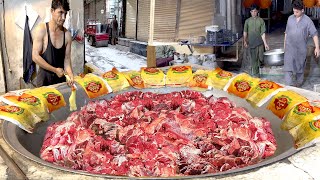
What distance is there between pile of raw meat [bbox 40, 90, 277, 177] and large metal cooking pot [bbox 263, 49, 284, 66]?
245 inches

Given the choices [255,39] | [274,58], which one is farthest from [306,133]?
[274,58]

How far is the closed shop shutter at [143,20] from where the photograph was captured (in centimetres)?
1813

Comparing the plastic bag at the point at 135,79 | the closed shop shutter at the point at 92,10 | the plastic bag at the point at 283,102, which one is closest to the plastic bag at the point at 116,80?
the plastic bag at the point at 135,79

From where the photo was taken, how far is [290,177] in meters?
2.52

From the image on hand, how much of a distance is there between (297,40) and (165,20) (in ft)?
21.0

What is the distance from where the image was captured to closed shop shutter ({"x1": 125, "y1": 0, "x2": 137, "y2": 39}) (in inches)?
782

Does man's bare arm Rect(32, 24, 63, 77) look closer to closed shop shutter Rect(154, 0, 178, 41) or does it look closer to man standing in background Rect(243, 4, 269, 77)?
man standing in background Rect(243, 4, 269, 77)

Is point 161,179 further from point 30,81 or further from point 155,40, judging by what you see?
point 155,40

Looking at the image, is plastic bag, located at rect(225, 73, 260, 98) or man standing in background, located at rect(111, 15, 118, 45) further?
man standing in background, located at rect(111, 15, 118, 45)

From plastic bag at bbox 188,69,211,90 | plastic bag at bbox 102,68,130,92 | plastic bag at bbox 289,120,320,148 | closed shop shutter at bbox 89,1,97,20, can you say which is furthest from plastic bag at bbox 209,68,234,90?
closed shop shutter at bbox 89,1,97,20

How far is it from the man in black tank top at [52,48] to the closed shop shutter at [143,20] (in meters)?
12.8

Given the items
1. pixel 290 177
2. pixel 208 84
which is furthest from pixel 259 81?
pixel 290 177

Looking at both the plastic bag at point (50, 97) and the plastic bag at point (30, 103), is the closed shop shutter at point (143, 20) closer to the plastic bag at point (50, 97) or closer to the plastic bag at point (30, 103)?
the plastic bag at point (50, 97)

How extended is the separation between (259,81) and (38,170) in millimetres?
3136
